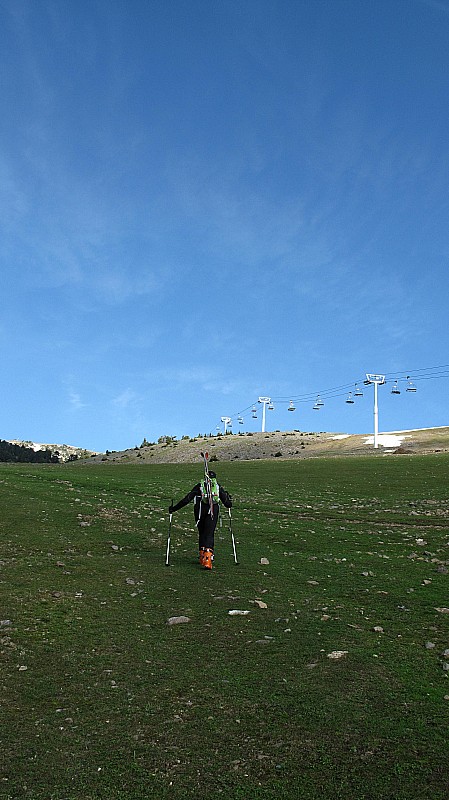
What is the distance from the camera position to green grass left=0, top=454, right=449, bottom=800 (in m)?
7.26

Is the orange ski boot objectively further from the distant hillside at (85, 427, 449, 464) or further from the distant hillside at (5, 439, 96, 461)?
the distant hillside at (5, 439, 96, 461)

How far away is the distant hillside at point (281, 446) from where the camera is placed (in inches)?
3260

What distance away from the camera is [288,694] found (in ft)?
30.4

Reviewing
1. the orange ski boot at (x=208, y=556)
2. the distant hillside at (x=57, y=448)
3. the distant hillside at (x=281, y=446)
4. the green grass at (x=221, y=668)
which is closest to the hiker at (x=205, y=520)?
the orange ski boot at (x=208, y=556)

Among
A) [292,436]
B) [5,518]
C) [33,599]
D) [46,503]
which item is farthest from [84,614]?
[292,436]

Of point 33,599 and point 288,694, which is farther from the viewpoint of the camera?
point 33,599

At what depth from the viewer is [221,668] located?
10.3 m

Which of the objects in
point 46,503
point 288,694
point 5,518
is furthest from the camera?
point 46,503

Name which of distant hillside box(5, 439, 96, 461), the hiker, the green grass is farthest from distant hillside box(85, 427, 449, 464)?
the green grass

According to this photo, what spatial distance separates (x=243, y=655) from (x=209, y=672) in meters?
0.95

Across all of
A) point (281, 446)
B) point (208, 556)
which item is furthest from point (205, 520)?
point (281, 446)

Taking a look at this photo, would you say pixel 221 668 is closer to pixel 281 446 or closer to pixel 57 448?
pixel 281 446

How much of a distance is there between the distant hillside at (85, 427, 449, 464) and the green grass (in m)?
60.9

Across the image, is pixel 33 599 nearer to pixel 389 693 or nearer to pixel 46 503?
pixel 389 693
